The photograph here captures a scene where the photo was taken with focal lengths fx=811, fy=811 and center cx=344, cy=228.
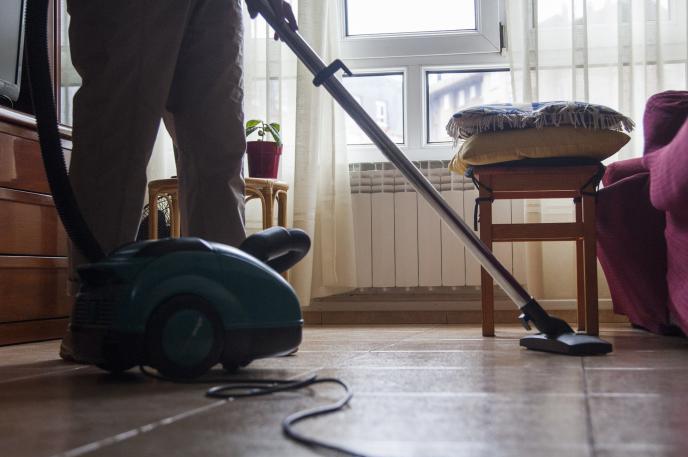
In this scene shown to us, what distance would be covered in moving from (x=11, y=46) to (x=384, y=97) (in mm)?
1445

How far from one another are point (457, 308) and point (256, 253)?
193 cm

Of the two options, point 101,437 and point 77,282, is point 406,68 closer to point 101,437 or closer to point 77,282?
point 77,282

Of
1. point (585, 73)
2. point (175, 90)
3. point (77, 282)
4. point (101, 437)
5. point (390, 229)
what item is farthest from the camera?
point (390, 229)

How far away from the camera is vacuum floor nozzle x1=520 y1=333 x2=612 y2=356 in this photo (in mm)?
1398

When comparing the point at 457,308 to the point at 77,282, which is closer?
the point at 77,282

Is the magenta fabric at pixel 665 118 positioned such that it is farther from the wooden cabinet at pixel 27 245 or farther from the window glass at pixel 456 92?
the wooden cabinet at pixel 27 245

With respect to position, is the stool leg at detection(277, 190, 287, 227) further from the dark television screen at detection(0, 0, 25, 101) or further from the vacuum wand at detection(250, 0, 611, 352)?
the vacuum wand at detection(250, 0, 611, 352)

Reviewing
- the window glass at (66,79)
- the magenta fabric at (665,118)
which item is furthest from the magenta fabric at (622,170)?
the window glass at (66,79)

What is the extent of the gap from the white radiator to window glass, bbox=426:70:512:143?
22 centimetres

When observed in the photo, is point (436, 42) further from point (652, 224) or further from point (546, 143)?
point (652, 224)

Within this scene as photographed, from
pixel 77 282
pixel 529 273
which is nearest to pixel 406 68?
pixel 529 273

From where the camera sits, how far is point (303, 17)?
2969mm

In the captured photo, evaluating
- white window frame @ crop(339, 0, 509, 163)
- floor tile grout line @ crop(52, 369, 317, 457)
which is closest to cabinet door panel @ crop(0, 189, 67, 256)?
white window frame @ crop(339, 0, 509, 163)

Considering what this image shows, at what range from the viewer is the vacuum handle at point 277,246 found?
1.18 metres
